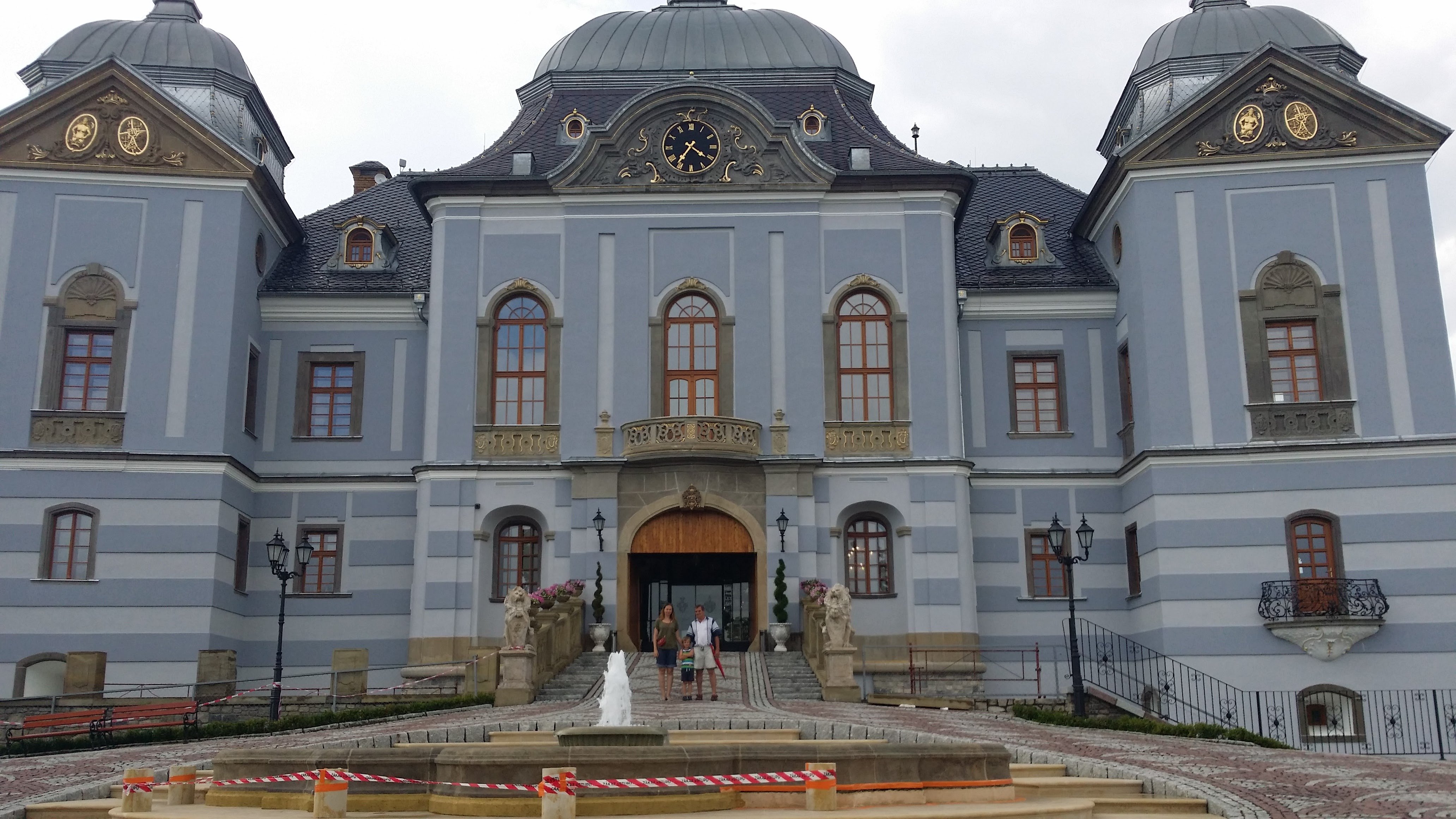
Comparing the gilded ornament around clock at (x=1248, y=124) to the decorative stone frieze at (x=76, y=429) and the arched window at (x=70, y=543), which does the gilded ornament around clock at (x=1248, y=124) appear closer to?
the decorative stone frieze at (x=76, y=429)

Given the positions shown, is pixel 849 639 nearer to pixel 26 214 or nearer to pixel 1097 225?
pixel 1097 225

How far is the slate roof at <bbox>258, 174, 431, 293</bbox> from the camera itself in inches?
1435

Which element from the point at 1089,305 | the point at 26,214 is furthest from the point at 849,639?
the point at 26,214

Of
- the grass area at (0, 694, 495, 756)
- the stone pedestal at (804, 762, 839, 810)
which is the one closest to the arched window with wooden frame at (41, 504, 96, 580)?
the grass area at (0, 694, 495, 756)

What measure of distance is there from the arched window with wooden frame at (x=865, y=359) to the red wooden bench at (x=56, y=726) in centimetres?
1702

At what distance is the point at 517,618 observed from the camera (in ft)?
85.4

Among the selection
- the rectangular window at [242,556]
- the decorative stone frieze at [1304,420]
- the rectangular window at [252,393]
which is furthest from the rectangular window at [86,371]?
the decorative stone frieze at [1304,420]

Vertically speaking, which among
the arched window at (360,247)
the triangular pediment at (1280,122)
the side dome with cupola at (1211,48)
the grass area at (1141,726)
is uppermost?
the side dome with cupola at (1211,48)

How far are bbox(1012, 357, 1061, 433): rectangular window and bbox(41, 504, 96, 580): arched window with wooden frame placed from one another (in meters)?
21.8

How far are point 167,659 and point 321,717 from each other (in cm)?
851

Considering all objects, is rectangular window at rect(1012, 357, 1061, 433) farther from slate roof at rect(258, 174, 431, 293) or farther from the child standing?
slate roof at rect(258, 174, 431, 293)

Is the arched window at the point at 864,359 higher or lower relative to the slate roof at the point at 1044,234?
lower

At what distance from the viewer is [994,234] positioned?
37344 millimetres

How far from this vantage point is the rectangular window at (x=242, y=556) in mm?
33656
